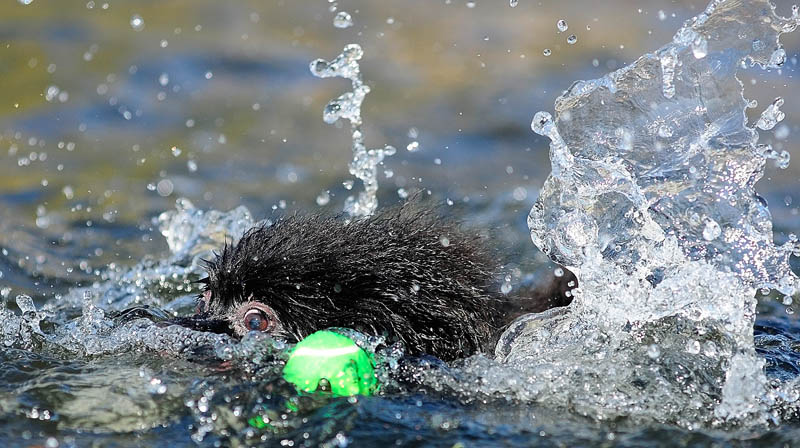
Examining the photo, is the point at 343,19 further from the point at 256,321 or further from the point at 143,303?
the point at 256,321

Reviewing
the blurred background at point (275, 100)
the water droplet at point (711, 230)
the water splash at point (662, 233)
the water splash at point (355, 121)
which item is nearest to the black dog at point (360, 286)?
the water splash at point (662, 233)

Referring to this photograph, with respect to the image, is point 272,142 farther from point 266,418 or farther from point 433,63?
point 266,418

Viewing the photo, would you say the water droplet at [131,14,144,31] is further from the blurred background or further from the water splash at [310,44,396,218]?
the water splash at [310,44,396,218]

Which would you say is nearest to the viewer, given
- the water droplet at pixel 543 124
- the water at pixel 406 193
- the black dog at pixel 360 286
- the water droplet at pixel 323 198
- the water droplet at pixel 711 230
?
the water at pixel 406 193

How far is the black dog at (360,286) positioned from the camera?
417 centimetres

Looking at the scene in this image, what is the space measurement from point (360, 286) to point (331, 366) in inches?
19.9

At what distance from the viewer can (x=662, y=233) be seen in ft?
15.2

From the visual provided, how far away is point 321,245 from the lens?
169 inches

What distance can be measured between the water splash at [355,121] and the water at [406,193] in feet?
0.42

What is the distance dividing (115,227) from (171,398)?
13.7 feet

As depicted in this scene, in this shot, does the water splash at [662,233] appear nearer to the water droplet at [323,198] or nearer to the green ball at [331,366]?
the green ball at [331,366]

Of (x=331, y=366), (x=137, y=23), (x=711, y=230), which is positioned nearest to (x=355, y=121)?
(x=137, y=23)

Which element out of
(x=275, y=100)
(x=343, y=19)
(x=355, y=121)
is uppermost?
(x=343, y=19)

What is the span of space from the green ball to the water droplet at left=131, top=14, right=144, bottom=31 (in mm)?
5881
